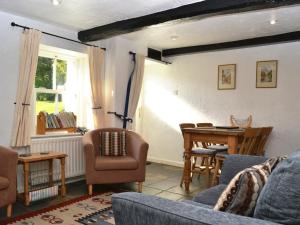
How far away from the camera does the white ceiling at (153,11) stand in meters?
3.03

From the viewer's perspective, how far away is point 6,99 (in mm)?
3299

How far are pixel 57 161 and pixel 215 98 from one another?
2946 millimetres

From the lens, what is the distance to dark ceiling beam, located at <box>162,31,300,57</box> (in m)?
4.04

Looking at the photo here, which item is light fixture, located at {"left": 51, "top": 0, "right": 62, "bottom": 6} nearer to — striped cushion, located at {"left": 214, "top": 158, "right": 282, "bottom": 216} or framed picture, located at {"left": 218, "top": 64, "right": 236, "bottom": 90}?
striped cushion, located at {"left": 214, "top": 158, "right": 282, "bottom": 216}

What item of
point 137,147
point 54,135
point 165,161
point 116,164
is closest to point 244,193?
point 116,164

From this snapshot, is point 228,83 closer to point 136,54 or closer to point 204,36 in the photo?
point 204,36

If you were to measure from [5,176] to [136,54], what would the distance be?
114 inches

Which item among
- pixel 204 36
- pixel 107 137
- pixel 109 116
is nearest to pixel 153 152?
pixel 109 116

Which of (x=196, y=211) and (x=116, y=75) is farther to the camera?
(x=116, y=75)

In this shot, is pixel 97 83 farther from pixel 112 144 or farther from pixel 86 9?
pixel 86 9

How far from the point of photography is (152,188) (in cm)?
375

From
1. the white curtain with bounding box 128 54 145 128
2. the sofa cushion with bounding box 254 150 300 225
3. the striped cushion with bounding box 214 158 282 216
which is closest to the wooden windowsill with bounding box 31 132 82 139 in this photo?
the white curtain with bounding box 128 54 145 128

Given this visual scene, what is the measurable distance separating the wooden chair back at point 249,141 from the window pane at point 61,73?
9.44ft

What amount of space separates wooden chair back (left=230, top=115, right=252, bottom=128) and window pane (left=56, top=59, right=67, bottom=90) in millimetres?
2944
